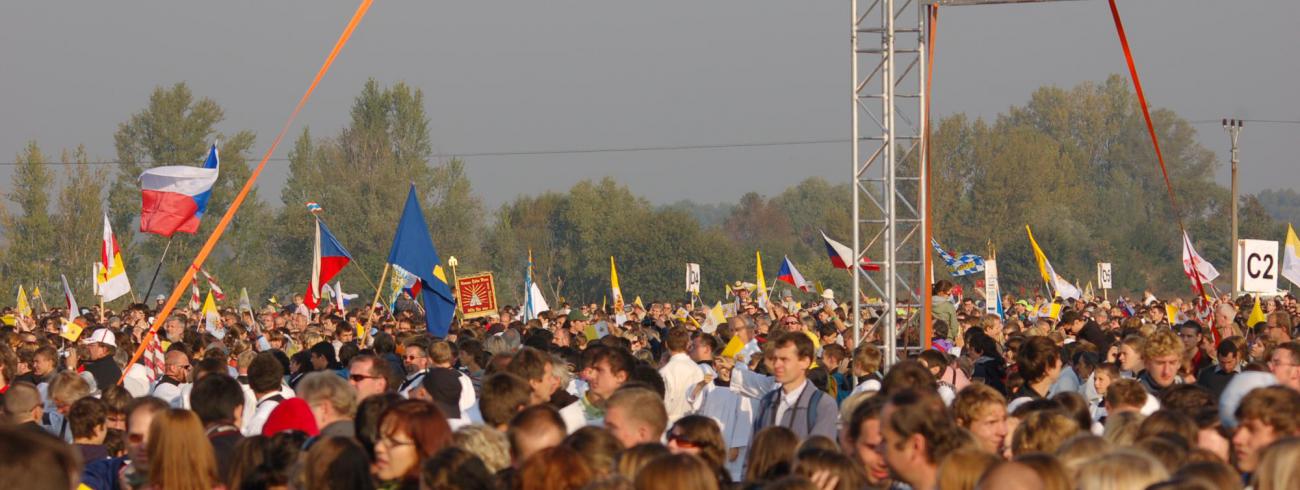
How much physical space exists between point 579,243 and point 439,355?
80.6 meters

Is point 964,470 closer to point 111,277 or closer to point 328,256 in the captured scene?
point 328,256

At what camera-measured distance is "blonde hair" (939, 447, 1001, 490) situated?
496 cm

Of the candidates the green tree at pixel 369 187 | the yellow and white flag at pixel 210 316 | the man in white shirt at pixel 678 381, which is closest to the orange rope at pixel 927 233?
the man in white shirt at pixel 678 381

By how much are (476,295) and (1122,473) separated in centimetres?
1555

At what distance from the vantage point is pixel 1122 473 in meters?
4.70

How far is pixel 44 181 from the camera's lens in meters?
62.8

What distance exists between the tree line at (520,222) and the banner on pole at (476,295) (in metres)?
41.6

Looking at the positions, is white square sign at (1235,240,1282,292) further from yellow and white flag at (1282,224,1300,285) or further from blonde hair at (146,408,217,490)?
blonde hair at (146,408,217,490)

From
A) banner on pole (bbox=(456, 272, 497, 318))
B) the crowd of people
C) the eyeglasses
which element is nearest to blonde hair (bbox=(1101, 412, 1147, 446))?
the crowd of people

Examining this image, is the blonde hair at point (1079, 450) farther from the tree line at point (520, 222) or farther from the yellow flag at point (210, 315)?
the tree line at point (520, 222)

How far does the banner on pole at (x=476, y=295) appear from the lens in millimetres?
19719

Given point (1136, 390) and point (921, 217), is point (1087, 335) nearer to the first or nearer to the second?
point (921, 217)

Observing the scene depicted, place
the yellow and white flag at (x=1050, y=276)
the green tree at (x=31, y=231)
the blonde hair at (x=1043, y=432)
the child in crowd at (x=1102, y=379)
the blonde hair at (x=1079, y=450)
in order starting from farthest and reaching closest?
1. the green tree at (x=31, y=231)
2. the yellow and white flag at (x=1050, y=276)
3. the child in crowd at (x=1102, y=379)
4. the blonde hair at (x=1043, y=432)
5. the blonde hair at (x=1079, y=450)

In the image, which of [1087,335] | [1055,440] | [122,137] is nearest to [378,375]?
[1055,440]
